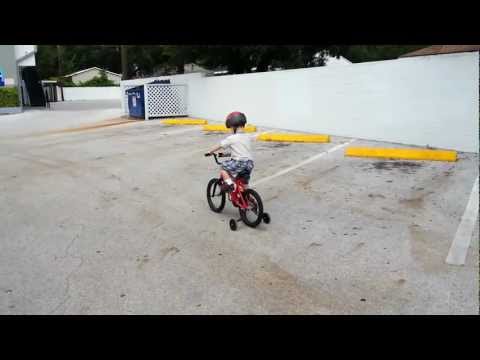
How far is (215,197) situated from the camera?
19.8ft

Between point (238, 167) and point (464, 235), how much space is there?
2.72m

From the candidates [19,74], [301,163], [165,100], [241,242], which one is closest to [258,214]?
[241,242]

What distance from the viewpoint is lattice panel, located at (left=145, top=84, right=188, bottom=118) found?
63.1 feet

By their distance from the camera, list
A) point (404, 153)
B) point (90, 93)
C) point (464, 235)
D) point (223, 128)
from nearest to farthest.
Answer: point (464, 235) < point (404, 153) < point (223, 128) < point (90, 93)

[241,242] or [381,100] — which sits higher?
[381,100]

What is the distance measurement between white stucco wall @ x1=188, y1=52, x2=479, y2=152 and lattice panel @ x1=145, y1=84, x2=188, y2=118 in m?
4.72

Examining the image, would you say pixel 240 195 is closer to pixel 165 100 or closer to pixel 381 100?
pixel 381 100

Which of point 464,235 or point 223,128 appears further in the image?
point 223,128

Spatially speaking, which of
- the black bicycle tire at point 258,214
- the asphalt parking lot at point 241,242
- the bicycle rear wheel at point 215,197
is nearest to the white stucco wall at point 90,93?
the asphalt parking lot at point 241,242

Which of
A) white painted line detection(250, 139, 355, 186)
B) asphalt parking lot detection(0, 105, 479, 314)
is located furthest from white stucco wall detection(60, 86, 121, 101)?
white painted line detection(250, 139, 355, 186)

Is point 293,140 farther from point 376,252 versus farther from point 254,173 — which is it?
point 376,252

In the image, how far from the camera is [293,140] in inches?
455

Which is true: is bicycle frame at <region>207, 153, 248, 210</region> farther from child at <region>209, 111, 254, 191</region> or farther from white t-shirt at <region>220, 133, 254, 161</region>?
white t-shirt at <region>220, 133, 254, 161</region>

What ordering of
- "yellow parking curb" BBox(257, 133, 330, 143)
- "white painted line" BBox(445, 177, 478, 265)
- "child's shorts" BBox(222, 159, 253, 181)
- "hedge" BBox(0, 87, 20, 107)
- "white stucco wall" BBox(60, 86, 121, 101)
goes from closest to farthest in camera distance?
"white painted line" BBox(445, 177, 478, 265)
"child's shorts" BBox(222, 159, 253, 181)
"yellow parking curb" BBox(257, 133, 330, 143)
"hedge" BBox(0, 87, 20, 107)
"white stucco wall" BBox(60, 86, 121, 101)
